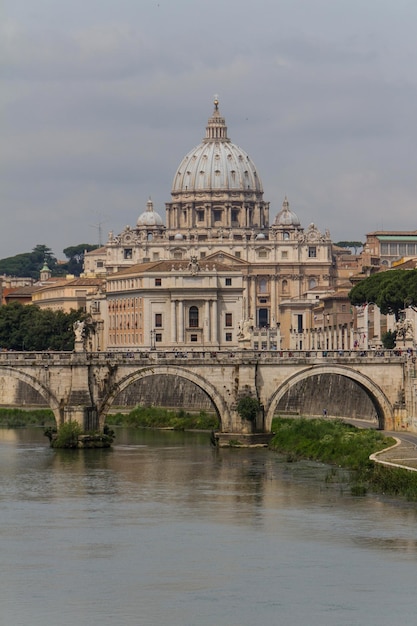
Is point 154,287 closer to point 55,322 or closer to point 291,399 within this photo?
point 55,322

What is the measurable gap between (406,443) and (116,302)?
3493 inches

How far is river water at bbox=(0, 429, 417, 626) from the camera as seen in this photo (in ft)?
142

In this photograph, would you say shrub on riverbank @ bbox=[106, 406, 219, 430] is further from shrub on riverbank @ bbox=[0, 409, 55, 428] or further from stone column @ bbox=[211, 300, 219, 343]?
stone column @ bbox=[211, 300, 219, 343]

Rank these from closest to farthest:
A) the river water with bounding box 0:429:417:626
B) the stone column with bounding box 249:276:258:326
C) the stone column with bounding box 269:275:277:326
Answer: the river water with bounding box 0:429:417:626 → the stone column with bounding box 249:276:258:326 → the stone column with bounding box 269:275:277:326

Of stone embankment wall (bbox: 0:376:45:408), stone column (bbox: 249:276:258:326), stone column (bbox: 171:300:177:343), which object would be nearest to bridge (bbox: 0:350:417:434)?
stone embankment wall (bbox: 0:376:45:408)

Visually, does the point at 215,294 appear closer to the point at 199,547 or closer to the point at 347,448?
the point at 347,448

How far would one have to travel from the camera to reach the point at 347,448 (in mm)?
67625

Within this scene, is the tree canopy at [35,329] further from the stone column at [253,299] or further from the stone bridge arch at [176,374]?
the stone bridge arch at [176,374]

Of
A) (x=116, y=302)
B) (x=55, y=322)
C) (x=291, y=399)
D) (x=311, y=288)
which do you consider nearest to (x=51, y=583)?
(x=291, y=399)

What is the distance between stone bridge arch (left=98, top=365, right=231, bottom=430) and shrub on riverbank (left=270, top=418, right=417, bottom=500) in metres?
2.22

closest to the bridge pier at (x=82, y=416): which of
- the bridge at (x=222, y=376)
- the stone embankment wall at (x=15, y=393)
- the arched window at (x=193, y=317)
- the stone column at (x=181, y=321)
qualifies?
the bridge at (x=222, y=376)

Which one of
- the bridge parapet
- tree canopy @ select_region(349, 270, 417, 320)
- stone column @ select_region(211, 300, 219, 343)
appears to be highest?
stone column @ select_region(211, 300, 219, 343)

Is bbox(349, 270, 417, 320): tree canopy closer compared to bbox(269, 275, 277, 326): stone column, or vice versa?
bbox(349, 270, 417, 320): tree canopy

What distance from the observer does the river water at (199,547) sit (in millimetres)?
43156
